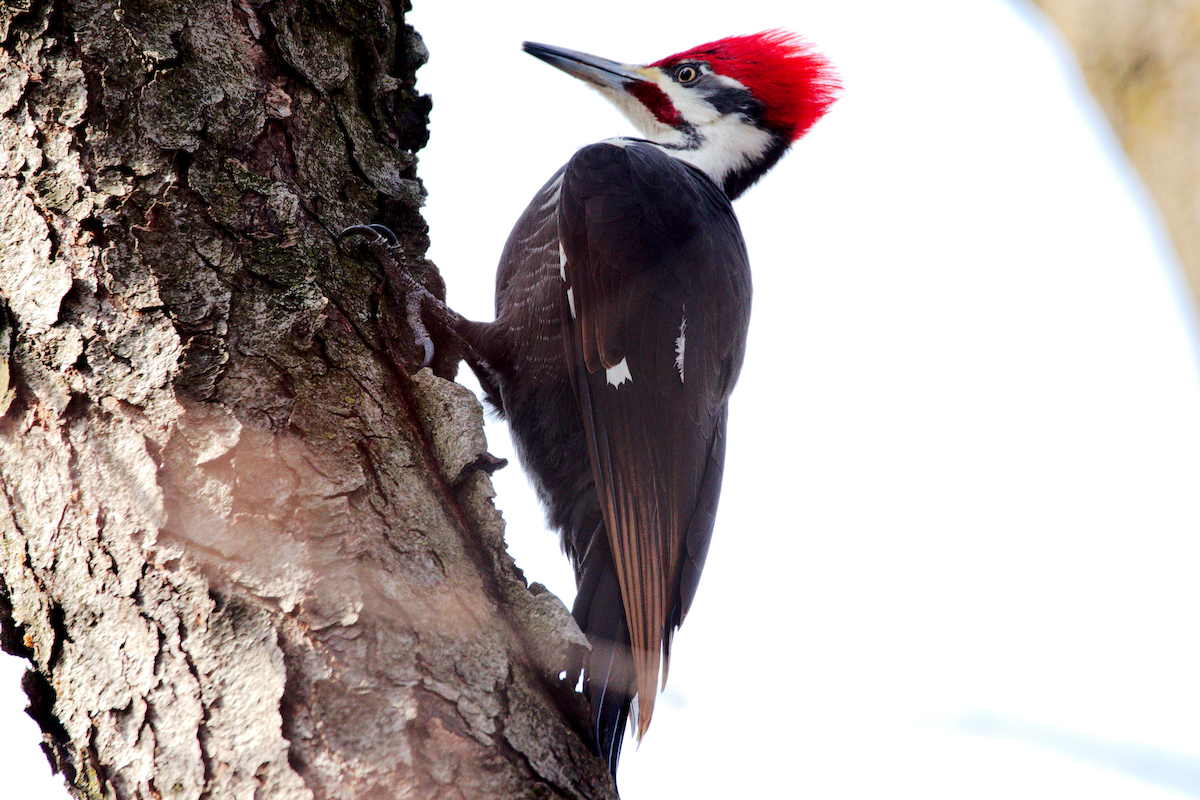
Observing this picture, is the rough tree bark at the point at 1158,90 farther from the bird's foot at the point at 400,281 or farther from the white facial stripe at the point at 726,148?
the white facial stripe at the point at 726,148

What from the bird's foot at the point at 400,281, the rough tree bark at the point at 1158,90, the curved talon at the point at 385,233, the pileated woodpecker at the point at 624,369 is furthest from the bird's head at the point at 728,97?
the rough tree bark at the point at 1158,90

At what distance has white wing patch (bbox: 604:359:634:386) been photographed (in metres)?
2.58

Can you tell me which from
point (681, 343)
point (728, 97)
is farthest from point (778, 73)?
point (681, 343)

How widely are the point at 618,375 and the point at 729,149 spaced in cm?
168

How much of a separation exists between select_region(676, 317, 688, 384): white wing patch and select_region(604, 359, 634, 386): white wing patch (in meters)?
0.16

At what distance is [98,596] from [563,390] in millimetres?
1480

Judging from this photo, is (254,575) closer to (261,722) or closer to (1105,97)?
(261,722)

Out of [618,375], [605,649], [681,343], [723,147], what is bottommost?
[605,649]

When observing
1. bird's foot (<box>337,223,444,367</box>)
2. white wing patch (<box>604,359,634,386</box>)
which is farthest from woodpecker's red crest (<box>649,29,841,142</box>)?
bird's foot (<box>337,223,444,367</box>)

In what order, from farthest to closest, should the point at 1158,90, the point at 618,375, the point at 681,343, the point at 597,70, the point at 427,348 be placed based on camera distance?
the point at 597,70 → the point at 681,343 → the point at 618,375 → the point at 427,348 → the point at 1158,90

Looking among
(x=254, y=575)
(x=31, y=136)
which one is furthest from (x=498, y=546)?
(x=31, y=136)

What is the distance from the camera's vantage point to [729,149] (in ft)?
12.9

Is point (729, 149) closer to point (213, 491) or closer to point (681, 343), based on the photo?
point (681, 343)

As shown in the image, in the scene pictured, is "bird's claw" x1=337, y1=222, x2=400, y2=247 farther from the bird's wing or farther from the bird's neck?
the bird's neck
